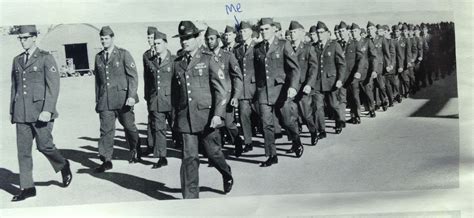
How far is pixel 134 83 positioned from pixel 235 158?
47cm

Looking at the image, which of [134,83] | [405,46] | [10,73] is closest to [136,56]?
[134,83]

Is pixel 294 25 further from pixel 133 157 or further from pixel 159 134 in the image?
pixel 133 157

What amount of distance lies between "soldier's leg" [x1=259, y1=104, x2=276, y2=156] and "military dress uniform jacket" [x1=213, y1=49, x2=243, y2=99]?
0.44 feet

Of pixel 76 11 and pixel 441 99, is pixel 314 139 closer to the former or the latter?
pixel 441 99

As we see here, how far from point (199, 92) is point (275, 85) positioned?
35cm

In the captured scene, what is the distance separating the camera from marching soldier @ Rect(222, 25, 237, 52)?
2.14m

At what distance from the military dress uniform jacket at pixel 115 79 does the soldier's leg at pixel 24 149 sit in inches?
10.0

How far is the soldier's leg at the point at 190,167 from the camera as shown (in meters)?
2.00

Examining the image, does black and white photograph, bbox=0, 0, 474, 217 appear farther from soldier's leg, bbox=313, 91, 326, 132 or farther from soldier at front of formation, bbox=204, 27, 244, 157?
soldier's leg, bbox=313, 91, 326, 132

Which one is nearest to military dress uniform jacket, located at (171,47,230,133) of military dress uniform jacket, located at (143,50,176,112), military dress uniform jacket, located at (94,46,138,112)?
military dress uniform jacket, located at (143,50,176,112)

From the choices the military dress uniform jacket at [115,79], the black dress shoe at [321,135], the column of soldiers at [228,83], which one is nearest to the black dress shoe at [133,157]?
the column of soldiers at [228,83]

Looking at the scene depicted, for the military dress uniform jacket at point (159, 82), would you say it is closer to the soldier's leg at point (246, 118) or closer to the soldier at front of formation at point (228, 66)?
the soldier at front of formation at point (228, 66)

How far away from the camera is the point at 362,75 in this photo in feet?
8.08

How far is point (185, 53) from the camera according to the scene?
2.03 m
